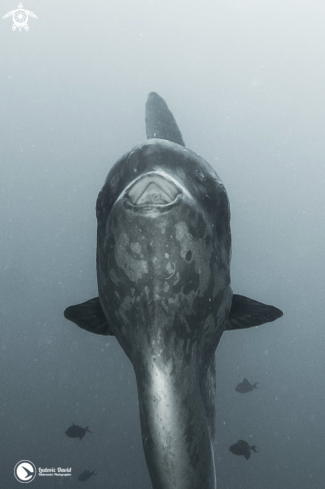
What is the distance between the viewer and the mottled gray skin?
1.52m

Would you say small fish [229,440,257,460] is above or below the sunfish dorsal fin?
below

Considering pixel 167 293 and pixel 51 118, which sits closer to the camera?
pixel 167 293

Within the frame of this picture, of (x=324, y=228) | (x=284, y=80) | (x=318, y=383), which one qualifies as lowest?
(x=318, y=383)

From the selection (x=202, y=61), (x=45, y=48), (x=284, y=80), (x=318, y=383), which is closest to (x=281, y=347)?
(x=318, y=383)

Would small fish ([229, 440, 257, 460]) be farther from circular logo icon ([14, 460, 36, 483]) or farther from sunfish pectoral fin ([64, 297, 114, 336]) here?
sunfish pectoral fin ([64, 297, 114, 336])

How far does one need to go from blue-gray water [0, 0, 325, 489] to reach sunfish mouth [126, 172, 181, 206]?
135 feet

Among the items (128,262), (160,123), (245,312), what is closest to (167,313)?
(128,262)

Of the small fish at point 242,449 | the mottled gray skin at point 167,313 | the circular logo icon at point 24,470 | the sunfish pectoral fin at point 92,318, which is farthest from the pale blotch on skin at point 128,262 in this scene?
the small fish at point 242,449

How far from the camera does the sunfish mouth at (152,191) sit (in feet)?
5.08

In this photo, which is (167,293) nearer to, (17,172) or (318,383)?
(17,172)

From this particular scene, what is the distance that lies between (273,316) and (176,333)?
95 cm

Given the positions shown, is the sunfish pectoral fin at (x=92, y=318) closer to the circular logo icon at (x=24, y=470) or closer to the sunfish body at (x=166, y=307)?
the sunfish body at (x=166, y=307)

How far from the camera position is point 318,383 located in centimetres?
8156

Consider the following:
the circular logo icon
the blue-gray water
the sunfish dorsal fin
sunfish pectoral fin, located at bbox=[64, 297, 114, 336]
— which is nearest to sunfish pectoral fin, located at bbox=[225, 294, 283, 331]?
sunfish pectoral fin, located at bbox=[64, 297, 114, 336]
